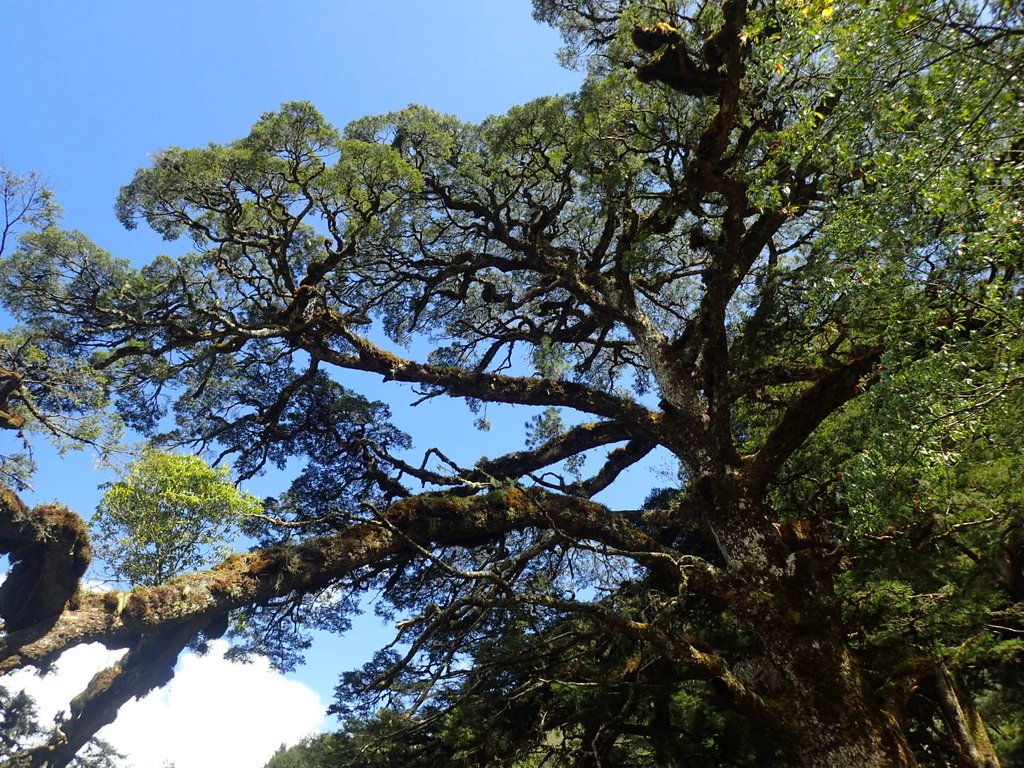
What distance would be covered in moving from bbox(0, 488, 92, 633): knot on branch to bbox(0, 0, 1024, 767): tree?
0.14 feet

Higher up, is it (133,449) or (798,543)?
(133,449)

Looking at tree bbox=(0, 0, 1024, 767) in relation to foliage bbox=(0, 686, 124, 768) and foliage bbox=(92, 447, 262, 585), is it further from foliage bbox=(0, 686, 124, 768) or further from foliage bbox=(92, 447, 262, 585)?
foliage bbox=(0, 686, 124, 768)

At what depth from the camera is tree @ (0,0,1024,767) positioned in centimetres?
429

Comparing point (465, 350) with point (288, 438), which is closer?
point (288, 438)

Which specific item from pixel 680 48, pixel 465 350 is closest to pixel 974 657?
pixel 680 48

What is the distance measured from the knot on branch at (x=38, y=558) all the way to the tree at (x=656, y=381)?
0.04 m

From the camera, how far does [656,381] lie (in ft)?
28.7

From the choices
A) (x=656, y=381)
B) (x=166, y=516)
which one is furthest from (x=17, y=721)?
(x=656, y=381)

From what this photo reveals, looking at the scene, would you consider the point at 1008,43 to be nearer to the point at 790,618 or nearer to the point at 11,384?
the point at 790,618

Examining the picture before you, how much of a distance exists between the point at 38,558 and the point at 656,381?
7.97 metres

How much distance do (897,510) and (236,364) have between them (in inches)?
366

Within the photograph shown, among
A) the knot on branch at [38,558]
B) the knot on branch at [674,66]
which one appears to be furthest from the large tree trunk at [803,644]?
the knot on branch at [38,558]

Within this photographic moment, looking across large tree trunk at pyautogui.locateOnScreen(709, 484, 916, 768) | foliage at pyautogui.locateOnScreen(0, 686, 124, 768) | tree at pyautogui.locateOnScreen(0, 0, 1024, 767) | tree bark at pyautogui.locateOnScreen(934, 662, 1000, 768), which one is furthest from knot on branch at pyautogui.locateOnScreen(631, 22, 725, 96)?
foliage at pyautogui.locateOnScreen(0, 686, 124, 768)

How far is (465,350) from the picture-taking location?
12.2 meters
